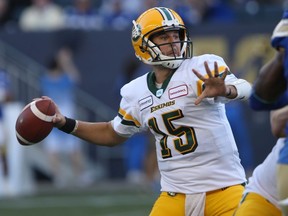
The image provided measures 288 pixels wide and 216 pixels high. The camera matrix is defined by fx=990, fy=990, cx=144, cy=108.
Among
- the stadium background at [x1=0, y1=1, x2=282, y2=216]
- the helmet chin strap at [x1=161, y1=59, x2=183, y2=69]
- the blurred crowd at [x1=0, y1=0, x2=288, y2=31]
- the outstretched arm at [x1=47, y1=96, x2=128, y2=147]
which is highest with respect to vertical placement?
the blurred crowd at [x1=0, y1=0, x2=288, y2=31]

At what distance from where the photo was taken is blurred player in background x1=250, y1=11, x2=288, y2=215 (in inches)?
178

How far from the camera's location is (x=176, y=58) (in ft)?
19.3

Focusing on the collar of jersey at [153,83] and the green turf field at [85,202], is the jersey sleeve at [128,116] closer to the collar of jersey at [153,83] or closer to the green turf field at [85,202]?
the collar of jersey at [153,83]

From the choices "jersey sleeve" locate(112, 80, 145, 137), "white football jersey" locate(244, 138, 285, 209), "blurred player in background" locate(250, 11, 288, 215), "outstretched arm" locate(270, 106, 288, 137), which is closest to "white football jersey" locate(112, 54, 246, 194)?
"jersey sleeve" locate(112, 80, 145, 137)

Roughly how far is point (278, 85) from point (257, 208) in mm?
835

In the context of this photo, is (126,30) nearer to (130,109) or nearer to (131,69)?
(131,69)

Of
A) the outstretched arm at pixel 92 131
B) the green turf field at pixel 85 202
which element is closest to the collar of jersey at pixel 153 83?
the outstretched arm at pixel 92 131

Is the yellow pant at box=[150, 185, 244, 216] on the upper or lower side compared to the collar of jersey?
lower

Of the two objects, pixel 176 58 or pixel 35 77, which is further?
pixel 35 77

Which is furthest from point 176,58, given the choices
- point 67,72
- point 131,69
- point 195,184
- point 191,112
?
point 67,72

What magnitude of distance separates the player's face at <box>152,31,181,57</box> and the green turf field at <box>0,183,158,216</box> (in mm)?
4626

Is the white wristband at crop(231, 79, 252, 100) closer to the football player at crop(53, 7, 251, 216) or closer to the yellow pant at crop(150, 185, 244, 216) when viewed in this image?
the football player at crop(53, 7, 251, 216)

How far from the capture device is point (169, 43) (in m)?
5.95

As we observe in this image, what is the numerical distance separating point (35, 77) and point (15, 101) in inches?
27.4
